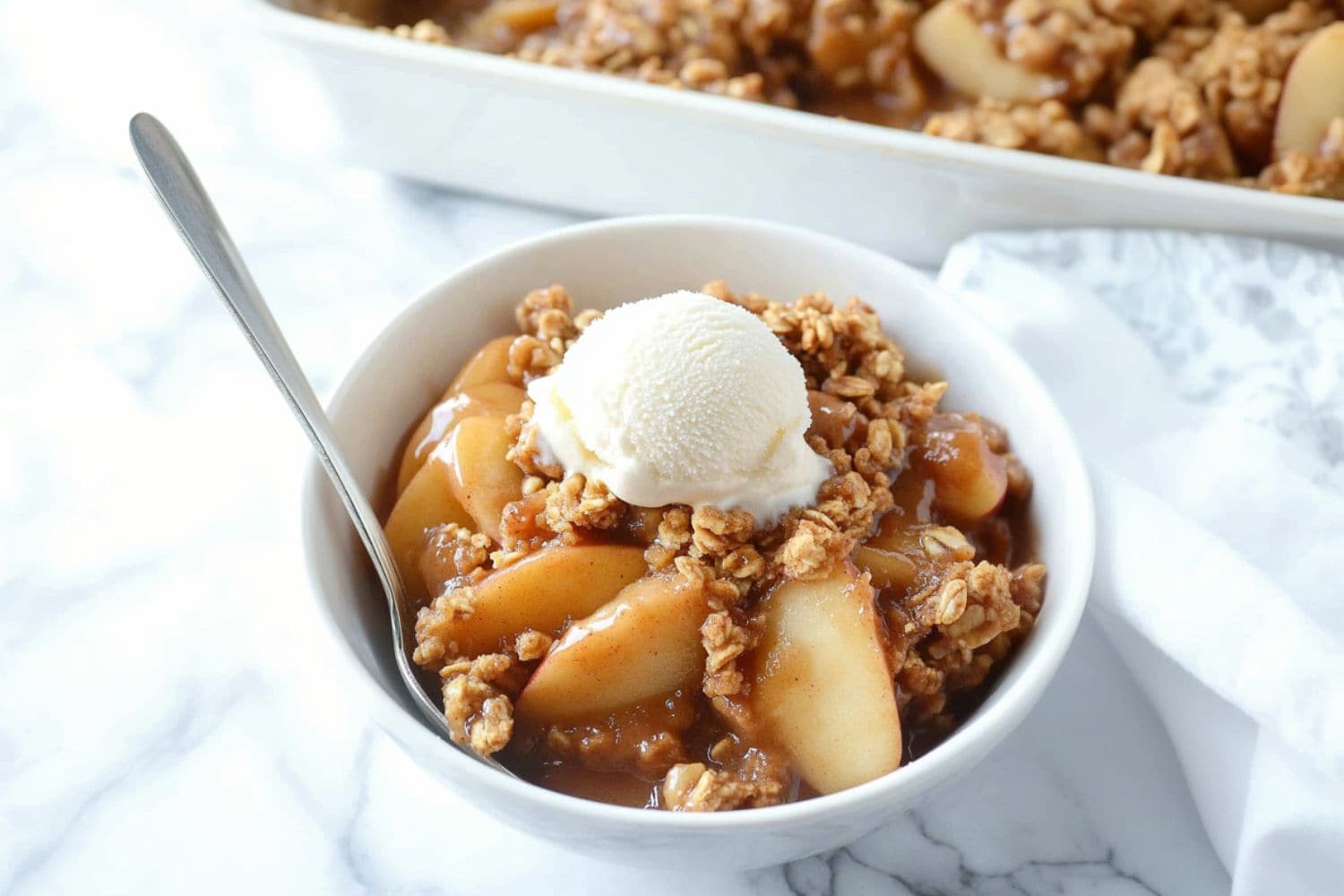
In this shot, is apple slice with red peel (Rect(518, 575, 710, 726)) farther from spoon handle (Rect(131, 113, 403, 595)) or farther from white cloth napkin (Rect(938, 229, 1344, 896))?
white cloth napkin (Rect(938, 229, 1344, 896))

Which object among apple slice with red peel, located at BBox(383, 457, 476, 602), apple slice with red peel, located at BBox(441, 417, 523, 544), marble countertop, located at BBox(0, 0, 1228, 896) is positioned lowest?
marble countertop, located at BBox(0, 0, 1228, 896)

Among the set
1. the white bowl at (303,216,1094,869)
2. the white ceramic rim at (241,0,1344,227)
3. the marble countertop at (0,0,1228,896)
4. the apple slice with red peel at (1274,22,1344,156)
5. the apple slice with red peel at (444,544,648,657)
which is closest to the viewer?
the white bowl at (303,216,1094,869)

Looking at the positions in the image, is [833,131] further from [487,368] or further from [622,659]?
[622,659]

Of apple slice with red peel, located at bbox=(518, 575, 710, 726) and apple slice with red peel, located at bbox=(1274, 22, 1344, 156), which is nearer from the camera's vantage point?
apple slice with red peel, located at bbox=(518, 575, 710, 726)

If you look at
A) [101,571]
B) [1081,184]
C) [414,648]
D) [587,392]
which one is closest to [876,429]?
[587,392]

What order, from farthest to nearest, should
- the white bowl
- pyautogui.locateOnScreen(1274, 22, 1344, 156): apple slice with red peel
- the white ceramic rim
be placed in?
pyautogui.locateOnScreen(1274, 22, 1344, 156): apple slice with red peel < the white ceramic rim < the white bowl

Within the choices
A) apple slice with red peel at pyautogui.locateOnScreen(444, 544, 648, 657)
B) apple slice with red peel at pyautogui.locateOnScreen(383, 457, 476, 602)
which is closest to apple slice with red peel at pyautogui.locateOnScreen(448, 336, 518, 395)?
apple slice with red peel at pyautogui.locateOnScreen(383, 457, 476, 602)

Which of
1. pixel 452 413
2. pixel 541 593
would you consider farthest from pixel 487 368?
pixel 541 593

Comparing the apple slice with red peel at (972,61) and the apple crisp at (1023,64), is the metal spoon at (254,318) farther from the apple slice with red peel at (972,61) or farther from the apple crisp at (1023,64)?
the apple slice with red peel at (972,61)
